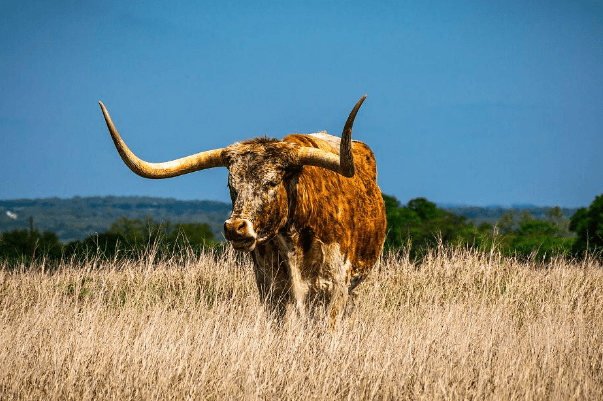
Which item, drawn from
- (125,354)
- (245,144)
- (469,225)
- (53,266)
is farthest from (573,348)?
(469,225)

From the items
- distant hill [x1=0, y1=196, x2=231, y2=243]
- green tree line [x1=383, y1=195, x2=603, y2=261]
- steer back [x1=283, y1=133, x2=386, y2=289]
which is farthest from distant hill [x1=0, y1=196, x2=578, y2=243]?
steer back [x1=283, y1=133, x2=386, y2=289]

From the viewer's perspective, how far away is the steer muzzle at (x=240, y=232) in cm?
611

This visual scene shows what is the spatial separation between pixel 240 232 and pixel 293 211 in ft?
3.14

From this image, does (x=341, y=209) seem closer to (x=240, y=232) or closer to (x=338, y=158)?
(x=338, y=158)

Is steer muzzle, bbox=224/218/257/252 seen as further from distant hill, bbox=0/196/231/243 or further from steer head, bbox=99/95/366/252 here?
distant hill, bbox=0/196/231/243

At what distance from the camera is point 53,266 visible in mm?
12828

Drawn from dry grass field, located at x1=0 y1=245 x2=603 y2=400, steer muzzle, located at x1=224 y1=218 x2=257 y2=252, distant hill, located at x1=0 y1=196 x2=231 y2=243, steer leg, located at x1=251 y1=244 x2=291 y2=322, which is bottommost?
distant hill, located at x1=0 y1=196 x2=231 y2=243

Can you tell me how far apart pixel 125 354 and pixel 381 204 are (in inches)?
163

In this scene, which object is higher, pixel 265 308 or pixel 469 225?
pixel 469 225

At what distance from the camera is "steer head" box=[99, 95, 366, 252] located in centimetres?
628

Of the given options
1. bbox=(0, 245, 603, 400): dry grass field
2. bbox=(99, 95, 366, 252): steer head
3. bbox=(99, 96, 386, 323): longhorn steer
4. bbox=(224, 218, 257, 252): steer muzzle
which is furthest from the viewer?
bbox=(99, 96, 386, 323): longhorn steer

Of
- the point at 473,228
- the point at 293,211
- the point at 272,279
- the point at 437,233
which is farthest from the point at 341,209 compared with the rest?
the point at 473,228

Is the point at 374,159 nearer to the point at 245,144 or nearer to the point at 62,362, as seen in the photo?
the point at 245,144

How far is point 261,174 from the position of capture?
21.5ft
